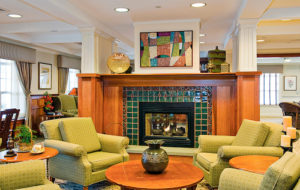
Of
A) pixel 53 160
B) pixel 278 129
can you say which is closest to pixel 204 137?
pixel 278 129

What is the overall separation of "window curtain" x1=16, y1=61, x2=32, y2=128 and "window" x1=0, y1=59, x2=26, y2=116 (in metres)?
0.12

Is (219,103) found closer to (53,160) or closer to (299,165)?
(53,160)

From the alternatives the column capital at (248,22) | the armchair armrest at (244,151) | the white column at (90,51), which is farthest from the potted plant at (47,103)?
the armchair armrest at (244,151)

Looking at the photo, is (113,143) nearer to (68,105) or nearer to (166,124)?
(166,124)

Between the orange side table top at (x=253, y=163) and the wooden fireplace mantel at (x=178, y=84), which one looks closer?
the orange side table top at (x=253, y=163)

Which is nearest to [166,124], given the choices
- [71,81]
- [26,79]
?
[26,79]

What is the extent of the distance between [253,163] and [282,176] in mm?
1229

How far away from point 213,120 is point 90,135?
2119mm

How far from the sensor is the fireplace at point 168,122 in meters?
4.89

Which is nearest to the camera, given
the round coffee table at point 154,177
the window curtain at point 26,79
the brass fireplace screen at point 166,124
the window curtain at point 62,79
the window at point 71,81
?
the round coffee table at point 154,177

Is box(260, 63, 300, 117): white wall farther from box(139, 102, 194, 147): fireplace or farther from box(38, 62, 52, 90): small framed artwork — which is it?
box(38, 62, 52, 90): small framed artwork

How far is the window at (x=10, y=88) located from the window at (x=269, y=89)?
1031 centimetres

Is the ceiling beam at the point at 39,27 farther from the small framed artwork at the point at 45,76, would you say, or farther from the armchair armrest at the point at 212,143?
the armchair armrest at the point at 212,143

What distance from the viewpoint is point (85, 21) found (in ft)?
14.3
